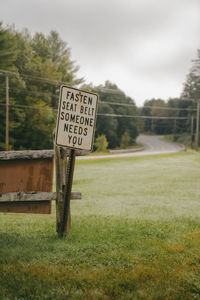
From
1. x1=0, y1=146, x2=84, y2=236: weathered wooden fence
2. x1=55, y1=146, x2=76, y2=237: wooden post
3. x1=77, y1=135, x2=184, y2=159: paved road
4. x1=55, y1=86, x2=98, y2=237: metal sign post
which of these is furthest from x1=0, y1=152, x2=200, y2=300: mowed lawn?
x1=77, y1=135, x2=184, y2=159: paved road

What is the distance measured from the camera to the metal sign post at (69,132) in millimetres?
3951

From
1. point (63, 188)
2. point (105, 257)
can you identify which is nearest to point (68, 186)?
point (63, 188)

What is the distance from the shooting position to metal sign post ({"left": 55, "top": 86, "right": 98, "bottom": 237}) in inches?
156

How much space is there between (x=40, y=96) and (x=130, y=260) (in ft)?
132

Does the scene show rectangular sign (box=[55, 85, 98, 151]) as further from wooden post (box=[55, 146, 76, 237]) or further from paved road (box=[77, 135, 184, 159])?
paved road (box=[77, 135, 184, 159])

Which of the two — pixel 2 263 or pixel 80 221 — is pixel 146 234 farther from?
pixel 2 263

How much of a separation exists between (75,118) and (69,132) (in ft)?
0.75

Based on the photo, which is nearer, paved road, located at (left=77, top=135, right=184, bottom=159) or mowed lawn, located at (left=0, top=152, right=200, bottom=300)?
mowed lawn, located at (left=0, top=152, right=200, bottom=300)

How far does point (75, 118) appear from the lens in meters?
4.04

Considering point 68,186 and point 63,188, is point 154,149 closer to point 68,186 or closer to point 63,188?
point 63,188

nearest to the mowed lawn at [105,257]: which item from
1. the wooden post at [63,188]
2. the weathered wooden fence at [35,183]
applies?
the wooden post at [63,188]

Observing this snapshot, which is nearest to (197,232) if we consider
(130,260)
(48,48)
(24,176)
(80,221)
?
(130,260)

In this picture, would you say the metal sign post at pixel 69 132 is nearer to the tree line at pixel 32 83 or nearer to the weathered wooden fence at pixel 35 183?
the weathered wooden fence at pixel 35 183

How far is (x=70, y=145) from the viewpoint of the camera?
13.1 feet
